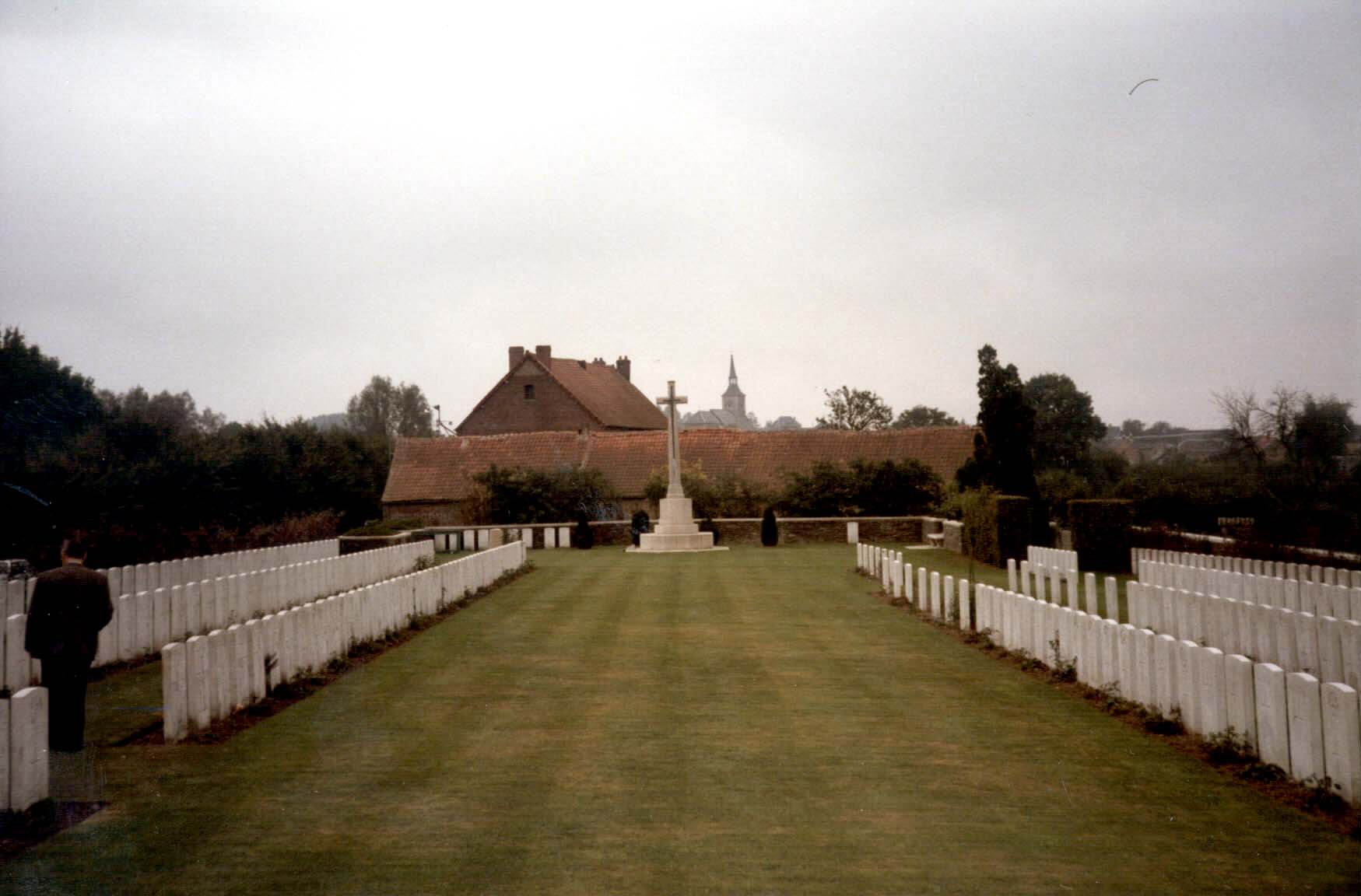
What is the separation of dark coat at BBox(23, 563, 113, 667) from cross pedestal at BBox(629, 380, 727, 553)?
876 inches

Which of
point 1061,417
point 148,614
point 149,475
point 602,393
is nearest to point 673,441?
point 149,475

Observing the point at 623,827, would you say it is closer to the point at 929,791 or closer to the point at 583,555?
the point at 929,791

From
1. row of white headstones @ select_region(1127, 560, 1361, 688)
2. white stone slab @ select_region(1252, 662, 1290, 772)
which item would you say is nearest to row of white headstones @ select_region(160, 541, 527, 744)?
white stone slab @ select_region(1252, 662, 1290, 772)

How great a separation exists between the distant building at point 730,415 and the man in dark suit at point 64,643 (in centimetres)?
11487

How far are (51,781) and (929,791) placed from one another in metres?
5.43

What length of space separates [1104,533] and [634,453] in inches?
1124

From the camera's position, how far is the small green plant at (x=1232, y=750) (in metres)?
7.22

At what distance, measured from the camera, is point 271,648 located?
995 cm

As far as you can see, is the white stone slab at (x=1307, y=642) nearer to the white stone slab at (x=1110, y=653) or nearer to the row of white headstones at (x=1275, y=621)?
the row of white headstones at (x=1275, y=621)

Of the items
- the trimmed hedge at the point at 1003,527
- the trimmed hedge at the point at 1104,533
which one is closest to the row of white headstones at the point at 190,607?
the trimmed hedge at the point at 1003,527

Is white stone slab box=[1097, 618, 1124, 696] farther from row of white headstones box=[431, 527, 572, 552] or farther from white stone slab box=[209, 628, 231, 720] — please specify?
row of white headstones box=[431, 527, 572, 552]

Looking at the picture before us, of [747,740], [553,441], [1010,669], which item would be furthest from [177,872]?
[553,441]

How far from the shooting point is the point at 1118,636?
930cm

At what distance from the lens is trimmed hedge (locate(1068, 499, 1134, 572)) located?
890 inches
